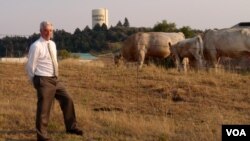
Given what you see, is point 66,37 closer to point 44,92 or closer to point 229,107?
point 229,107

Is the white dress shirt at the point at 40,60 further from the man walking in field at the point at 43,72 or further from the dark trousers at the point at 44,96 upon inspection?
the dark trousers at the point at 44,96

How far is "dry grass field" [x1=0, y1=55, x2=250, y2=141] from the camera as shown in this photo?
1021 centimetres

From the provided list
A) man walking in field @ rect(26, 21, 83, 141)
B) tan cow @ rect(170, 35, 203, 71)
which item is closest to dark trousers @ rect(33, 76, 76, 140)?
man walking in field @ rect(26, 21, 83, 141)

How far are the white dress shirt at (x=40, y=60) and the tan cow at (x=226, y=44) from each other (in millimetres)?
13805

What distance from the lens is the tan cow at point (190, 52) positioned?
940 inches

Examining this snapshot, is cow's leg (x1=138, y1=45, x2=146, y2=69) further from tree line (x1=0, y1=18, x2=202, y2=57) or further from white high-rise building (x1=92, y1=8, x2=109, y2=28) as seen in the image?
white high-rise building (x1=92, y1=8, x2=109, y2=28)

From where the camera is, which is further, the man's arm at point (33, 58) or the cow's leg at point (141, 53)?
the cow's leg at point (141, 53)

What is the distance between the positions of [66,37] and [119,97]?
28.9m

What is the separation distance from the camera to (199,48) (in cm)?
2395

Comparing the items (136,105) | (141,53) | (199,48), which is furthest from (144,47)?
(136,105)

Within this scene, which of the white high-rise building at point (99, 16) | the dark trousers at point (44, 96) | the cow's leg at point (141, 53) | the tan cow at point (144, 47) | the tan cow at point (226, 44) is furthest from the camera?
the white high-rise building at point (99, 16)

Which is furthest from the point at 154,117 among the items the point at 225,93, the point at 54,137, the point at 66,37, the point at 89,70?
the point at 66,37

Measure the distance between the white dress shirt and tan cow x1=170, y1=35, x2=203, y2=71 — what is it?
14.4m

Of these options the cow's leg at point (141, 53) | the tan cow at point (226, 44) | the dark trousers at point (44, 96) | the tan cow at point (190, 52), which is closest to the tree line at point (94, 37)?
the cow's leg at point (141, 53)
